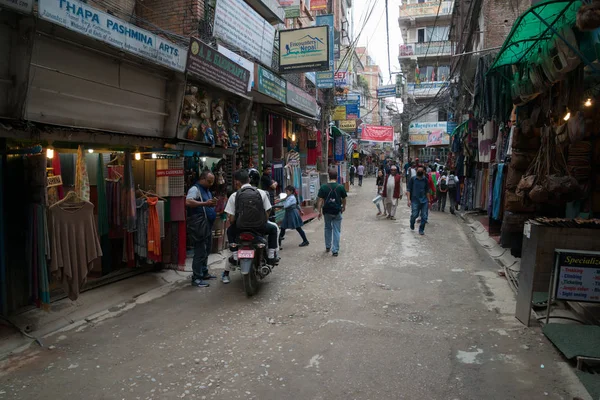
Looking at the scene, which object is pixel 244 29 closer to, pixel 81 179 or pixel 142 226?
pixel 142 226

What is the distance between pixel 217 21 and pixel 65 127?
17.6 feet

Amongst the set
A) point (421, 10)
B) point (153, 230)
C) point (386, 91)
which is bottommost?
point (153, 230)

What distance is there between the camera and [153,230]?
6.96 metres

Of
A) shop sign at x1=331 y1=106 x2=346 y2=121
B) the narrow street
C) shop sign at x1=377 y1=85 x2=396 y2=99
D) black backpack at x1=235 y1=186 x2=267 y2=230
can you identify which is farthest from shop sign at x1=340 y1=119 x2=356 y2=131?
black backpack at x1=235 y1=186 x2=267 y2=230

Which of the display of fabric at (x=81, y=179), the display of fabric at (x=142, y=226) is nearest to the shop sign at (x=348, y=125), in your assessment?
the display of fabric at (x=142, y=226)

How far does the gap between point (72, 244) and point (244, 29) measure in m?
7.54

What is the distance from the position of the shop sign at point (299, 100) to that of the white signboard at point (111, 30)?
19.2ft

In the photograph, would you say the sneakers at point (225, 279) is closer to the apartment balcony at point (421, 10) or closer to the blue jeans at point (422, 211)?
the blue jeans at point (422, 211)

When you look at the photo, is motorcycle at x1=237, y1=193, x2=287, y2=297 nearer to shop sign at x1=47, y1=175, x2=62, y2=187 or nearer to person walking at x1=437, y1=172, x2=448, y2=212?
shop sign at x1=47, y1=175, x2=62, y2=187

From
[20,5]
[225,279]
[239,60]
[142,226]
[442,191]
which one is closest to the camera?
[20,5]

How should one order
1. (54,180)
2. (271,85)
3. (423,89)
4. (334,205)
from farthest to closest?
(423,89), (271,85), (334,205), (54,180)

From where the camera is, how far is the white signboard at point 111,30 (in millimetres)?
4910

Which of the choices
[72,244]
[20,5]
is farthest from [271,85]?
[72,244]

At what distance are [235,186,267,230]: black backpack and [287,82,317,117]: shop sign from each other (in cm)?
705
